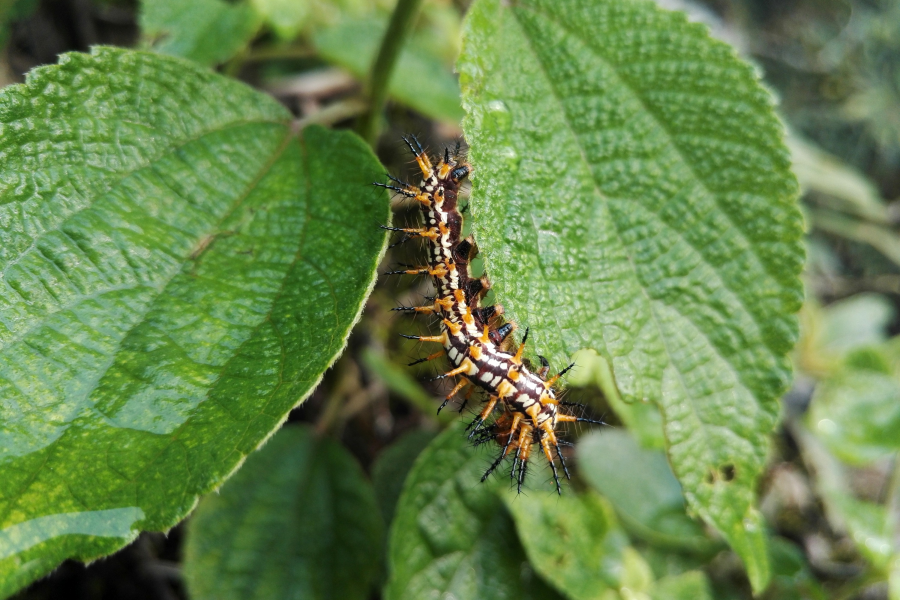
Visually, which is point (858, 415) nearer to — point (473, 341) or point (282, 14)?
point (473, 341)

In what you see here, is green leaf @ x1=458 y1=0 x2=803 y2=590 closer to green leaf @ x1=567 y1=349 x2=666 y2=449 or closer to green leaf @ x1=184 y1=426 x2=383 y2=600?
green leaf @ x1=567 y1=349 x2=666 y2=449

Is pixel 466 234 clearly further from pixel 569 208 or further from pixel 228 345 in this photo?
pixel 228 345

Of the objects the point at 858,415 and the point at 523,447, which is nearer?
the point at 523,447

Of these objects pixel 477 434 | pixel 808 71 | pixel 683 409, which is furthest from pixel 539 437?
pixel 808 71

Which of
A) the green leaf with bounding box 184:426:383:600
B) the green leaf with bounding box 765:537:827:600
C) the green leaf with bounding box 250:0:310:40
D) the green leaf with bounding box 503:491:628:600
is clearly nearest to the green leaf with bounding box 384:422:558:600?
the green leaf with bounding box 503:491:628:600

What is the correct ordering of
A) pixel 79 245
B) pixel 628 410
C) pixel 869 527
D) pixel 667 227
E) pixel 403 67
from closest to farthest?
1. pixel 79 245
2. pixel 667 227
3. pixel 628 410
4. pixel 869 527
5. pixel 403 67

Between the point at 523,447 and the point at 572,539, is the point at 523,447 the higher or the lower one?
Result: the higher one

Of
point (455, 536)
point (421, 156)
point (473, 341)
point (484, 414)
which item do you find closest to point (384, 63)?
point (421, 156)
